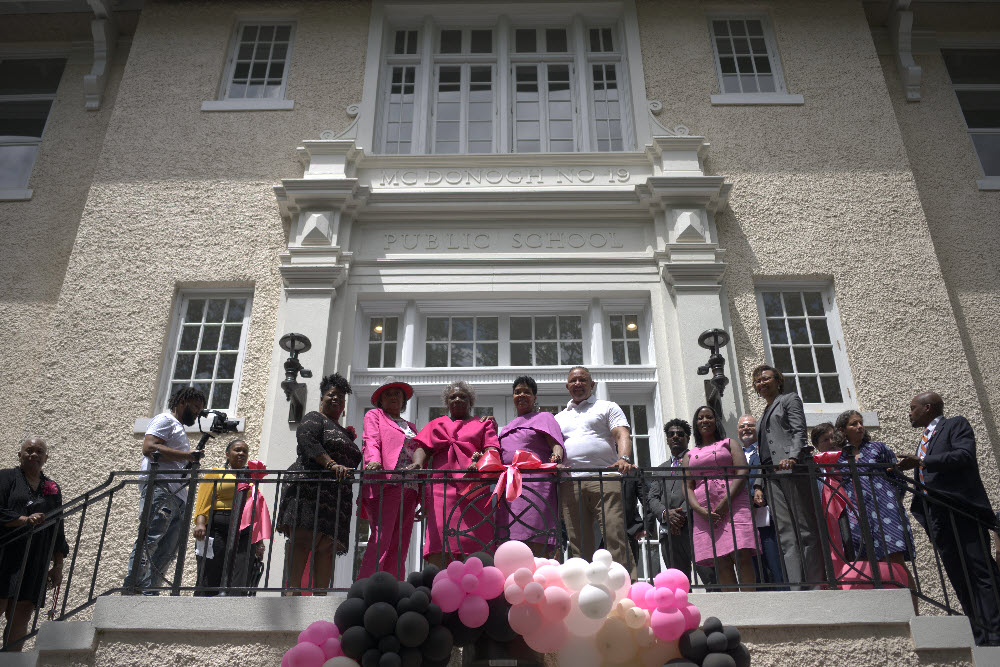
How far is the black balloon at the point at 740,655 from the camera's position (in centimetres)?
488

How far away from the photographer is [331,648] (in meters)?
4.80

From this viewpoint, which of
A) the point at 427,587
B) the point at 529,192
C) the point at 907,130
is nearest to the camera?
the point at 427,587

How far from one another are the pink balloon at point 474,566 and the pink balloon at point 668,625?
1034 millimetres

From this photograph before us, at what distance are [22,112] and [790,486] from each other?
1042 centimetres

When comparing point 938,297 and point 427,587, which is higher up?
point 938,297

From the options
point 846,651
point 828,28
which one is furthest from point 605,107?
point 846,651

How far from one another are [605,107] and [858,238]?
343 cm

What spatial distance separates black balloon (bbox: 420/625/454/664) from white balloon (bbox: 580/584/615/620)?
2.55 ft

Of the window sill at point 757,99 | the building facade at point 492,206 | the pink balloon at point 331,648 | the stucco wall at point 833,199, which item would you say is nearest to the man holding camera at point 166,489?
the building facade at point 492,206

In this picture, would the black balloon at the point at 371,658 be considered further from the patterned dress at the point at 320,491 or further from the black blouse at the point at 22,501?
the black blouse at the point at 22,501

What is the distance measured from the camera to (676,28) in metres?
11.1

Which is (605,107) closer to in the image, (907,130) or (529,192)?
(529,192)

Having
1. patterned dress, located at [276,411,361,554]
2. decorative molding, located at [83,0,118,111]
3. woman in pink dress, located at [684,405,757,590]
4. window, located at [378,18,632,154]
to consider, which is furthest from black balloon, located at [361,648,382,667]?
decorative molding, located at [83,0,118,111]

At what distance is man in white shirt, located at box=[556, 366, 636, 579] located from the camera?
239 inches
